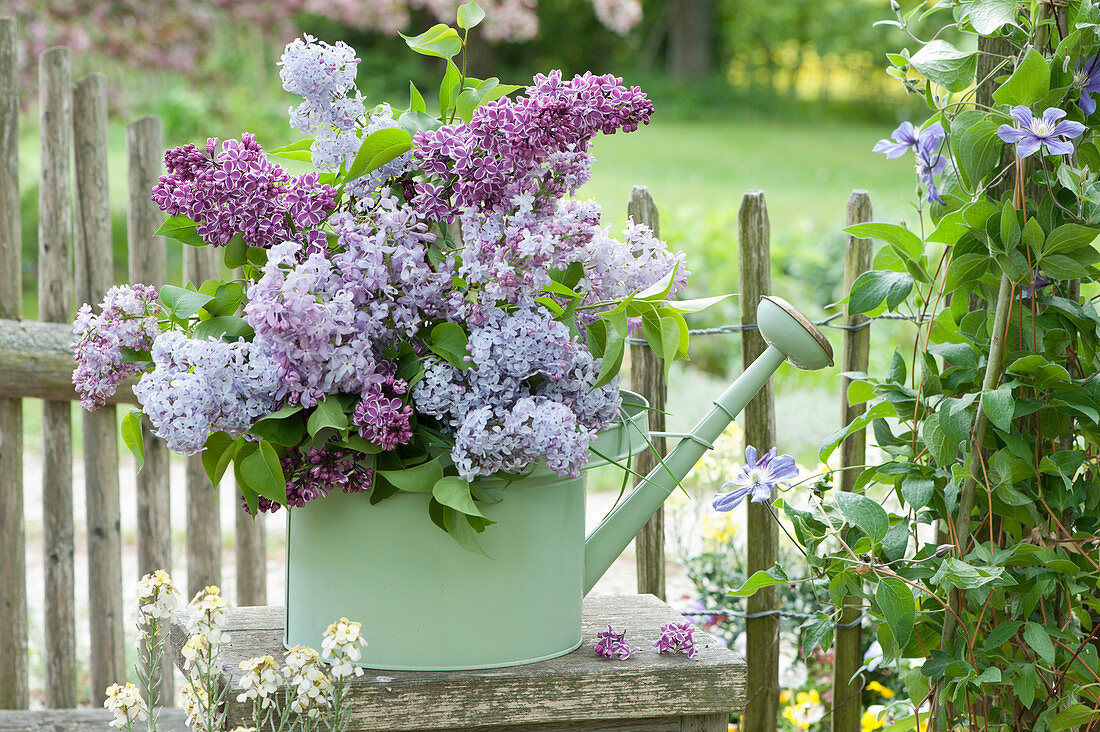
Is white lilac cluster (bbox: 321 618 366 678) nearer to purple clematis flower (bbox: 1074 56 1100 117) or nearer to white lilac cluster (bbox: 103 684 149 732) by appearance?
white lilac cluster (bbox: 103 684 149 732)

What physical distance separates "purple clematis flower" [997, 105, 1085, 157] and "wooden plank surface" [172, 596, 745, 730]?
61cm

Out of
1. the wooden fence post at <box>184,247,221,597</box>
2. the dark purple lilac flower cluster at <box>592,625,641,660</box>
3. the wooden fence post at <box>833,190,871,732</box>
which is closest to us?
the dark purple lilac flower cluster at <box>592,625,641,660</box>

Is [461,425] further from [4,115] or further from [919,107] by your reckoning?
[919,107]

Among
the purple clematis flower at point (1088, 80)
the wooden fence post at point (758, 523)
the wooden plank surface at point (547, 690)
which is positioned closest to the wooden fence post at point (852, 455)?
the wooden fence post at point (758, 523)

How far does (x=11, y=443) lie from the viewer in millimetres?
1916

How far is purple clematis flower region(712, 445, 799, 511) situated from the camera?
3.59 feet

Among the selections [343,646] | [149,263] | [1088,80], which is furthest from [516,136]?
[149,263]

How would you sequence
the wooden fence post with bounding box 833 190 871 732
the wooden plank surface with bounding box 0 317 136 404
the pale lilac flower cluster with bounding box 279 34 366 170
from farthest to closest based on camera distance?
the wooden plank surface with bounding box 0 317 136 404 < the wooden fence post with bounding box 833 190 871 732 < the pale lilac flower cluster with bounding box 279 34 366 170

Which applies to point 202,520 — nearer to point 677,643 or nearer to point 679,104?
point 677,643

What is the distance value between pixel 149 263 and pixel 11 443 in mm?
416

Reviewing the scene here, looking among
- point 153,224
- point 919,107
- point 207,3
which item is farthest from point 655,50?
point 153,224

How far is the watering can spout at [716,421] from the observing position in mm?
1076

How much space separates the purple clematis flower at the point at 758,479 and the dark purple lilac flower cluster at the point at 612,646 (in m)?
0.17

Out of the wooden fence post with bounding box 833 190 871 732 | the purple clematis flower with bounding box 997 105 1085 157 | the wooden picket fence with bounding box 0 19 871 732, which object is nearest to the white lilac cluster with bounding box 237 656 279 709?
the purple clematis flower with bounding box 997 105 1085 157
